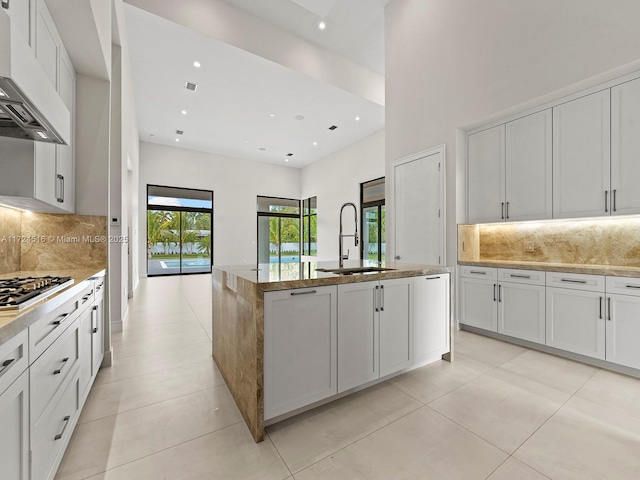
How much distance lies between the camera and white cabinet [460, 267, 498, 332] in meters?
3.21

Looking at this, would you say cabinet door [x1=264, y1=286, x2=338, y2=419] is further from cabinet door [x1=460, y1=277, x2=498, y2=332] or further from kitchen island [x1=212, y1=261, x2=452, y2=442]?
cabinet door [x1=460, y1=277, x2=498, y2=332]

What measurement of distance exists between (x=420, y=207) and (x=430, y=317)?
6.86 ft

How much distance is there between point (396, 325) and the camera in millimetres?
2137

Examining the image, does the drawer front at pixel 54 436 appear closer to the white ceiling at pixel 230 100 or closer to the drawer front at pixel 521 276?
the drawer front at pixel 521 276

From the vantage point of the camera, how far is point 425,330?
91.7 inches

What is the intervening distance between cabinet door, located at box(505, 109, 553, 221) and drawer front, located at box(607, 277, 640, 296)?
0.82 m

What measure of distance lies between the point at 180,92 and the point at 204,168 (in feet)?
12.2

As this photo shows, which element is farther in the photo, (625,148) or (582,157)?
(582,157)

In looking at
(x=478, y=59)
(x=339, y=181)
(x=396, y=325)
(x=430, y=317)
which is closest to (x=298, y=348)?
(x=396, y=325)

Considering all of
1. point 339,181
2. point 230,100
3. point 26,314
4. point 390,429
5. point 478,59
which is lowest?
point 390,429

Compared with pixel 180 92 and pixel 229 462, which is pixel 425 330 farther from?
pixel 180 92

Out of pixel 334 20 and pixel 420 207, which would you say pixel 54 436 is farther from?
pixel 334 20

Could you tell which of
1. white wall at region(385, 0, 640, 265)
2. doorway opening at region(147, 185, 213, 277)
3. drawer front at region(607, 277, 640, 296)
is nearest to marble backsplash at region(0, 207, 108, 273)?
white wall at region(385, 0, 640, 265)

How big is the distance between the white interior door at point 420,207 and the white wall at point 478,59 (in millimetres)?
133
